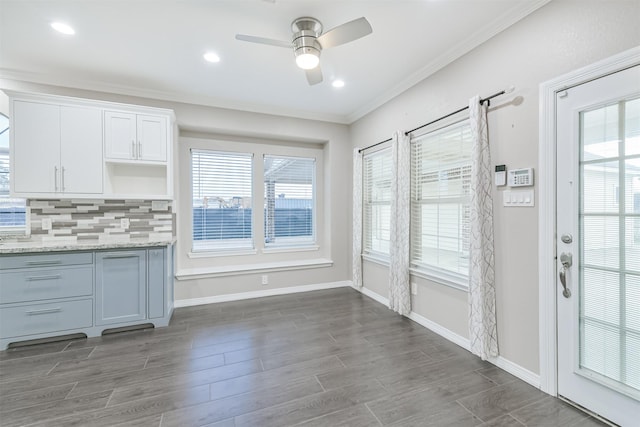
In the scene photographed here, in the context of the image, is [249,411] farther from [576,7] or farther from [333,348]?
[576,7]

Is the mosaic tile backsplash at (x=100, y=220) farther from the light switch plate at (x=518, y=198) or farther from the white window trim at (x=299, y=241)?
the light switch plate at (x=518, y=198)

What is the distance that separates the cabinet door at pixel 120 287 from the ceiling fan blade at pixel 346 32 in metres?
2.87

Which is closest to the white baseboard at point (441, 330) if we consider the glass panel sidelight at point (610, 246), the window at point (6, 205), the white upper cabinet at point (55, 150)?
the glass panel sidelight at point (610, 246)

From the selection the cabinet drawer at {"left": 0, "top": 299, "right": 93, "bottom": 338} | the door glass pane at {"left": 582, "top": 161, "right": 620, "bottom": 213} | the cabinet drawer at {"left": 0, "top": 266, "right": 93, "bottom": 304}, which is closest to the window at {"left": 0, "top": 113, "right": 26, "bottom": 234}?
the cabinet drawer at {"left": 0, "top": 266, "right": 93, "bottom": 304}

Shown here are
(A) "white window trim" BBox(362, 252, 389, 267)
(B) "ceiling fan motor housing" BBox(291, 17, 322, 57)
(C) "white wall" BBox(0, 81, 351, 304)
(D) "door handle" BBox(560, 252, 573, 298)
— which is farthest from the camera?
(A) "white window trim" BBox(362, 252, 389, 267)

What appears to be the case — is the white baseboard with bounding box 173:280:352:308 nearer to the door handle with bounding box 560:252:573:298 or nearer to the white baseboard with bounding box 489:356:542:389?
the white baseboard with bounding box 489:356:542:389

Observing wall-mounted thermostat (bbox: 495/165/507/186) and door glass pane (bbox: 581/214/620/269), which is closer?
door glass pane (bbox: 581/214/620/269)

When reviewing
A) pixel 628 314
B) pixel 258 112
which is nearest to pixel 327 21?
pixel 258 112

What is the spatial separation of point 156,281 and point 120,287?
13.5 inches

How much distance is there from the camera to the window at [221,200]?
4.26 m

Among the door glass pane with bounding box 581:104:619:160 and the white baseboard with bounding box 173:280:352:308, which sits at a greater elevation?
the door glass pane with bounding box 581:104:619:160

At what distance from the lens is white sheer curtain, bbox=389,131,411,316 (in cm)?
340

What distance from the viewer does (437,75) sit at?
2980mm

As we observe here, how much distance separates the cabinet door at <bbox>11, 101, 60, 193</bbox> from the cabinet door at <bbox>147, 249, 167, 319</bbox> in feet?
4.06
